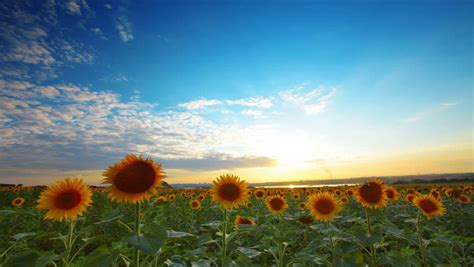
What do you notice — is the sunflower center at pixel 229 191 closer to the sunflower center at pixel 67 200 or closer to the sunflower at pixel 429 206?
the sunflower center at pixel 67 200

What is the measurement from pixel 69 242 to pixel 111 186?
90 centimetres

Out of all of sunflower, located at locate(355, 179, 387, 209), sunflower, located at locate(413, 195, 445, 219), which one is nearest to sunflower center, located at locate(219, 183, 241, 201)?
sunflower, located at locate(355, 179, 387, 209)

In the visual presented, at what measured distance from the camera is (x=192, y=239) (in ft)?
29.9

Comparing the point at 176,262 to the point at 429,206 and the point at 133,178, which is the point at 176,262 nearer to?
the point at 133,178

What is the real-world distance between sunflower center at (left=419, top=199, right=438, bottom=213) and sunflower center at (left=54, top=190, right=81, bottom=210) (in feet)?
19.6

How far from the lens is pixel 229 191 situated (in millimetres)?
5207

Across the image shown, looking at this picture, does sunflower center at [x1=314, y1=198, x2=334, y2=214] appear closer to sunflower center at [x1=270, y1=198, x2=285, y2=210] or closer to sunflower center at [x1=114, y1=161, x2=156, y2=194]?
sunflower center at [x1=270, y1=198, x2=285, y2=210]

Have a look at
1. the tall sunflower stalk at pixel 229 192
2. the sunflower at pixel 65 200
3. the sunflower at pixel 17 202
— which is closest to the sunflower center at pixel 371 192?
the tall sunflower stalk at pixel 229 192

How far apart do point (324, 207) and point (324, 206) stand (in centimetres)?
2

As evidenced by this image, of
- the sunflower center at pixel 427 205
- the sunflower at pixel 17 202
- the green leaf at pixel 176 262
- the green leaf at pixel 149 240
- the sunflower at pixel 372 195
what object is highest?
the sunflower at pixel 372 195

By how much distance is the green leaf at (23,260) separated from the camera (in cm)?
272

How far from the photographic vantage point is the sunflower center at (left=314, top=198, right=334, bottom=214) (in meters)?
5.48

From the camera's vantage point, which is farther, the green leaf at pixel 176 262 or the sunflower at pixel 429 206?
the sunflower at pixel 429 206

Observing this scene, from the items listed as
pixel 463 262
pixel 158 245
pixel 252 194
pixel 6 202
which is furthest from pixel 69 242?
pixel 6 202
